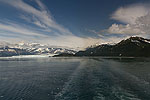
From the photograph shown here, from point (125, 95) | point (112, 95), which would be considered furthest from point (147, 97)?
point (112, 95)

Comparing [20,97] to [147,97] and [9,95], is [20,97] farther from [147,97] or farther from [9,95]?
[147,97]

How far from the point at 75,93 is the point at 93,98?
4306 mm

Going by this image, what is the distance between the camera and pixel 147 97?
68.8 ft

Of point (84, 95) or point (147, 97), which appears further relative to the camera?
point (84, 95)

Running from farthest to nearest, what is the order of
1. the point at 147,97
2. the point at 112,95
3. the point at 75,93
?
the point at 75,93 → the point at 112,95 → the point at 147,97

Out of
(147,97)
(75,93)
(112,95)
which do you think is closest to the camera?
(147,97)

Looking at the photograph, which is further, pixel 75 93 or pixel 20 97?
pixel 75 93

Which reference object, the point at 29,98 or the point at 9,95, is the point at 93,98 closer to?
the point at 29,98

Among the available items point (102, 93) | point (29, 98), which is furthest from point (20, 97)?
point (102, 93)

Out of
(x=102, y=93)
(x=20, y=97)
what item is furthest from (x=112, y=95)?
(x=20, y=97)

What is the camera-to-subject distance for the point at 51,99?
69.0ft

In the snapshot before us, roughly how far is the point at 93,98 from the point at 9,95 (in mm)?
16648

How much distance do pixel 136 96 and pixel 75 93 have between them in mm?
11747

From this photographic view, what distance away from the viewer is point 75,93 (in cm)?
2411
